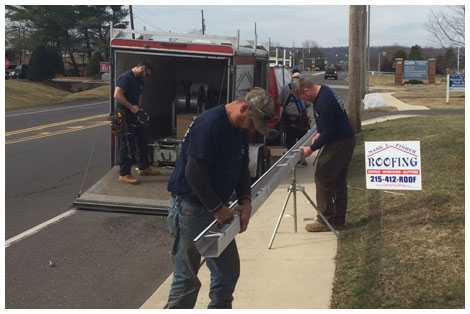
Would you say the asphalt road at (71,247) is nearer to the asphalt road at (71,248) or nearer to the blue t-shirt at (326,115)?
the asphalt road at (71,248)

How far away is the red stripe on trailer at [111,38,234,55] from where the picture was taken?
8.55 metres

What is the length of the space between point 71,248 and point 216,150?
3374mm

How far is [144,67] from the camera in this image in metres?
8.56

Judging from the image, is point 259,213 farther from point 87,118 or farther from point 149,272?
point 87,118

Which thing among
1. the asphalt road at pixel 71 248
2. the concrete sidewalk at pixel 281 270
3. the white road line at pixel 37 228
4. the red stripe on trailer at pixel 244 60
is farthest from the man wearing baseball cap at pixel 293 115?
the white road line at pixel 37 228

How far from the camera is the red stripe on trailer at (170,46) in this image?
8547mm

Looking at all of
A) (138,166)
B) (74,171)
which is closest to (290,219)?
(138,166)

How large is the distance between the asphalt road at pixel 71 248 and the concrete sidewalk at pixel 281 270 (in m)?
0.51

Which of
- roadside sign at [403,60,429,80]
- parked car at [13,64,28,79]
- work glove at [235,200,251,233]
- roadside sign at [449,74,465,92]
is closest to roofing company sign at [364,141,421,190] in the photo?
work glove at [235,200,251,233]

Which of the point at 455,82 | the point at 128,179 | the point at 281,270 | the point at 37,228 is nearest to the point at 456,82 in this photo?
the point at 455,82

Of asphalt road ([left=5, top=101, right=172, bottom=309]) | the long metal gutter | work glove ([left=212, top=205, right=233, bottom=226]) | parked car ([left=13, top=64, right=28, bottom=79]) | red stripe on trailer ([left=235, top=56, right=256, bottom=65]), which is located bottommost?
asphalt road ([left=5, top=101, right=172, bottom=309])

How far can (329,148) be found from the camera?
6.76 meters

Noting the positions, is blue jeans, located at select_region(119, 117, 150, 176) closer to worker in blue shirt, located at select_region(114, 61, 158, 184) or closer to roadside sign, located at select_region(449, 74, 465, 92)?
worker in blue shirt, located at select_region(114, 61, 158, 184)

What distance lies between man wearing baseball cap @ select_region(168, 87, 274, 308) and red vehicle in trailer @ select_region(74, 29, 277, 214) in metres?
3.89
